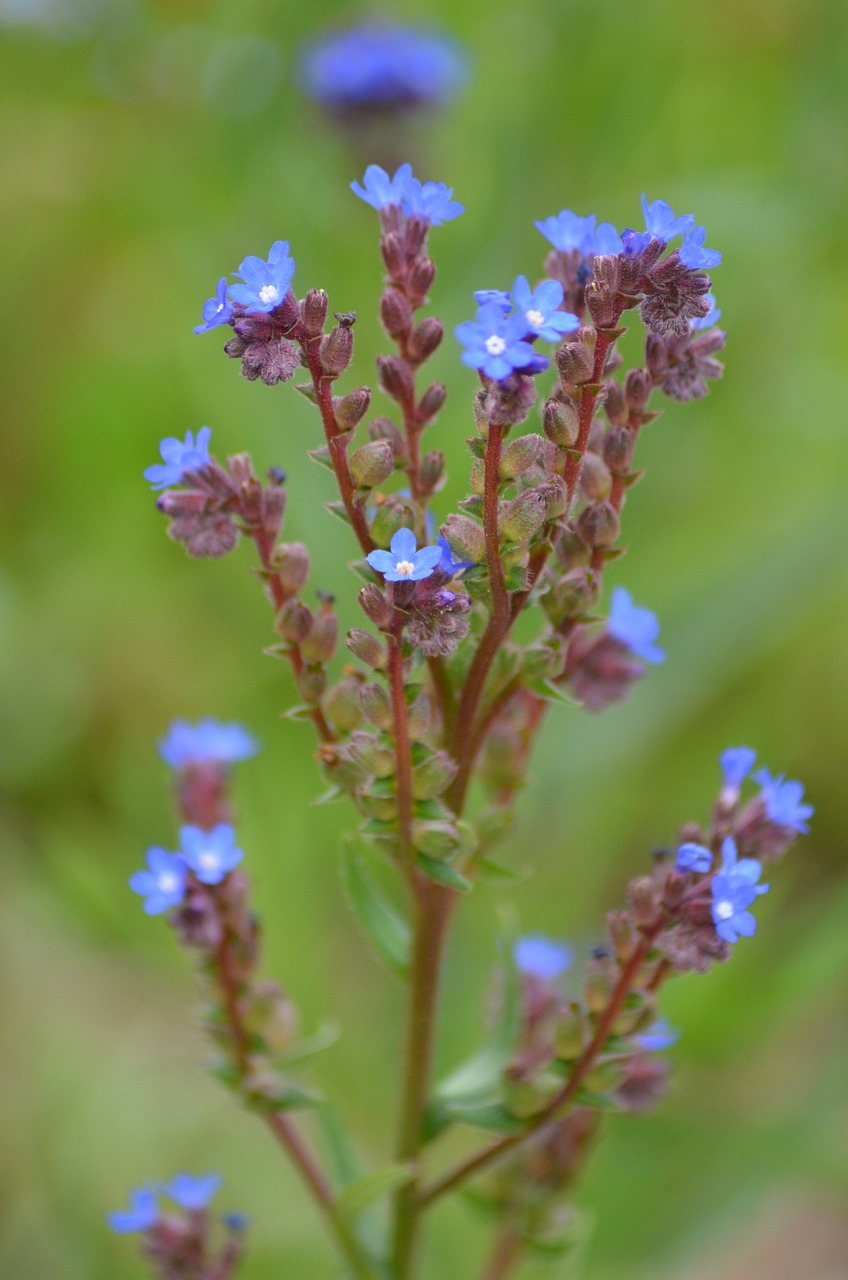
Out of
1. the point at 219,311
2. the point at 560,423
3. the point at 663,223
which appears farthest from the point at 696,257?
the point at 219,311

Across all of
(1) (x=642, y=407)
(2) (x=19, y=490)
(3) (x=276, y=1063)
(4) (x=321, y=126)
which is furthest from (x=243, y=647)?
(1) (x=642, y=407)

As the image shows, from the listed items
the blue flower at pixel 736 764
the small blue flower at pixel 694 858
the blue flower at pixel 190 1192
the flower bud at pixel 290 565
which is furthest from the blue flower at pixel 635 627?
the blue flower at pixel 190 1192

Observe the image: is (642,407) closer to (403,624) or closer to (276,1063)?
(403,624)

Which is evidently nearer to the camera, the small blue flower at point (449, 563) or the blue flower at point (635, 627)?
the small blue flower at point (449, 563)

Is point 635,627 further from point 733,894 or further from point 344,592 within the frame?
point 344,592

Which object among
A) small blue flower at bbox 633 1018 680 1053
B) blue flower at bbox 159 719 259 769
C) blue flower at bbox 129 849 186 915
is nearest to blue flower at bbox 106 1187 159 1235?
blue flower at bbox 129 849 186 915

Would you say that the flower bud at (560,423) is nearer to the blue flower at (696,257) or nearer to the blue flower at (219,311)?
the blue flower at (696,257)
